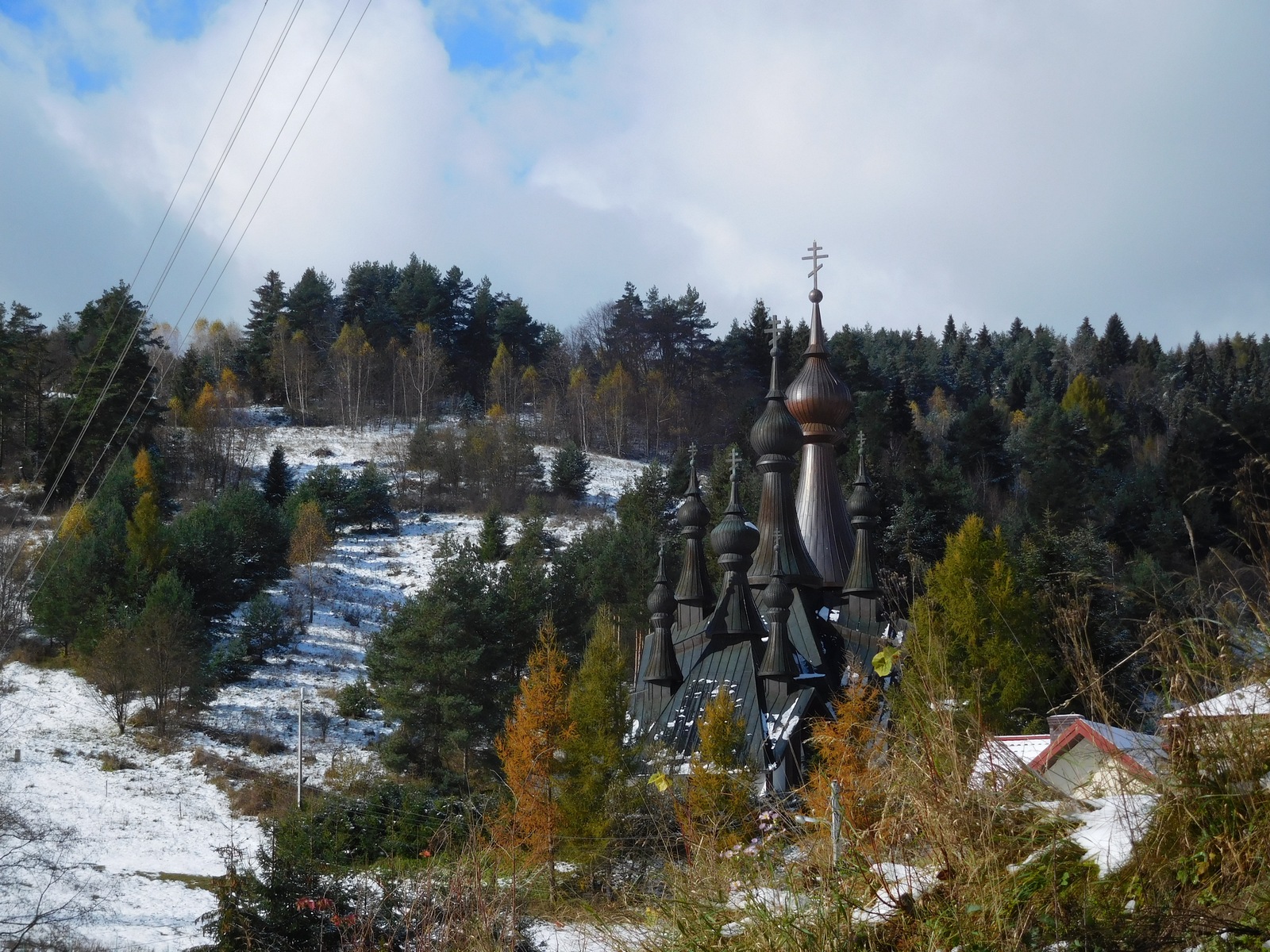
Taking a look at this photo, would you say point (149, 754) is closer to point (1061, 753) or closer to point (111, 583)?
point (111, 583)

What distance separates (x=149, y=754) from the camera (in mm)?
31297

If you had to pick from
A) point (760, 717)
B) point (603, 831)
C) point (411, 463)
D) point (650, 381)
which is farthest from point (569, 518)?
point (603, 831)

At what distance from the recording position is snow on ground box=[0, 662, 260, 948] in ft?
63.6

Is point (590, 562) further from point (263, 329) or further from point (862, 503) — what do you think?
point (263, 329)

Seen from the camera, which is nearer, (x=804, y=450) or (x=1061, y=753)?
(x=1061, y=753)

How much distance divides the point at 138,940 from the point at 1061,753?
15846 millimetres

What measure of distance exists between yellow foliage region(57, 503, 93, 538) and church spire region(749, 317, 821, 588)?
75.3 feet

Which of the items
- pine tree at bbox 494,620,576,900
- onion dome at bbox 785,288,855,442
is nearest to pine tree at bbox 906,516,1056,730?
onion dome at bbox 785,288,855,442

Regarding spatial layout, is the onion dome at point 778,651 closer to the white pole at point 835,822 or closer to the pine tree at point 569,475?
the white pole at point 835,822

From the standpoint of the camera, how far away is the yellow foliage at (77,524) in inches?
1581

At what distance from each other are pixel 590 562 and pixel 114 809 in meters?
18.6

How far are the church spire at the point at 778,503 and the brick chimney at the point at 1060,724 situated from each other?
64.6 feet

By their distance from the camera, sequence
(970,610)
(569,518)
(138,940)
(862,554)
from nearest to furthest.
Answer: (138,940) → (970,610) → (862,554) → (569,518)

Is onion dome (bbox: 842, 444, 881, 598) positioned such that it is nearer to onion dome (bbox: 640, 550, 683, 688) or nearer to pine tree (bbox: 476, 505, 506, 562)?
onion dome (bbox: 640, 550, 683, 688)
